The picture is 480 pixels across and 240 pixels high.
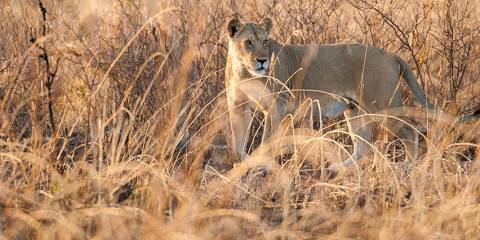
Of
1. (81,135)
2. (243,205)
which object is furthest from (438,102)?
(243,205)

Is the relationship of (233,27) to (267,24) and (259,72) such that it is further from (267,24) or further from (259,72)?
(259,72)

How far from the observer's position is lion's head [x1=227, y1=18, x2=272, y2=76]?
6.17m

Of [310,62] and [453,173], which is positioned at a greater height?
[310,62]

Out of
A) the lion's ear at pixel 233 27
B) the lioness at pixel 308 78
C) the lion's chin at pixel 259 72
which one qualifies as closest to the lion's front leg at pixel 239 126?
the lioness at pixel 308 78

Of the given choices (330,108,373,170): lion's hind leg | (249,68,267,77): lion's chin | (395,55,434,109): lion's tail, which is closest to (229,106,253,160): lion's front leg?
(249,68,267,77): lion's chin

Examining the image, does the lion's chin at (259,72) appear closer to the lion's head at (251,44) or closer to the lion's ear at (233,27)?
the lion's head at (251,44)

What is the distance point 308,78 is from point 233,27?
726mm

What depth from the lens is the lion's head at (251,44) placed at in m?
6.17

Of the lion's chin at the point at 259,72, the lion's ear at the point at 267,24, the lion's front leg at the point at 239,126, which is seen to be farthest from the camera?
the lion's ear at the point at 267,24

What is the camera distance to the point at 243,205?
13.8ft

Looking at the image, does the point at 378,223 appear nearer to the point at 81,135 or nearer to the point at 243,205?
the point at 243,205

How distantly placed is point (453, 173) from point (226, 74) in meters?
2.11

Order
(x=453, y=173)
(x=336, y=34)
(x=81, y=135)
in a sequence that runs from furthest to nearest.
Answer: (x=336, y=34) → (x=81, y=135) → (x=453, y=173)

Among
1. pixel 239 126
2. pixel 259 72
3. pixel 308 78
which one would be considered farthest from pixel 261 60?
pixel 308 78
